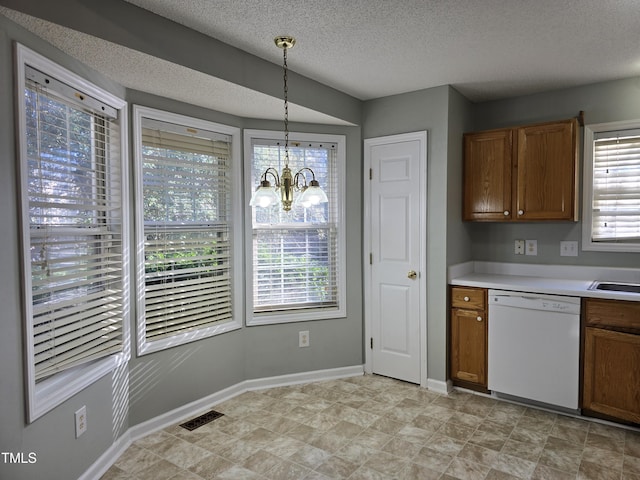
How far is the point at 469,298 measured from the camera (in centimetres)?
340

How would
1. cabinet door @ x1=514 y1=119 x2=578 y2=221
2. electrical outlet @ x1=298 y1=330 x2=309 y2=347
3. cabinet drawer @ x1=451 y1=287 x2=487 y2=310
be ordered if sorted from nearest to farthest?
cabinet door @ x1=514 y1=119 x2=578 y2=221 → cabinet drawer @ x1=451 y1=287 x2=487 y2=310 → electrical outlet @ x1=298 y1=330 x2=309 y2=347

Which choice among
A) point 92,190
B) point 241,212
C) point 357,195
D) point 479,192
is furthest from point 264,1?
point 479,192

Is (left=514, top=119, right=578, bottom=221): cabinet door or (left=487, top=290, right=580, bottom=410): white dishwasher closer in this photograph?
(left=487, top=290, right=580, bottom=410): white dishwasher

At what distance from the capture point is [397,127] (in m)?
3.67

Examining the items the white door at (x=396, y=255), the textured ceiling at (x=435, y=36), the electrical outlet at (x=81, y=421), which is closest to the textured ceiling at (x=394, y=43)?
the textured ceiling at (x=435, y=36)

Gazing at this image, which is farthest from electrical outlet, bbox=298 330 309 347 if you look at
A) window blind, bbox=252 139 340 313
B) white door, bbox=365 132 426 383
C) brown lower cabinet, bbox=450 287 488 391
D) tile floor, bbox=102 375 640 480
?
brown lower cabinet, bbox=450 287 488 391

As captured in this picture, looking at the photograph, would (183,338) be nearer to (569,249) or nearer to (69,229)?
(69,229)

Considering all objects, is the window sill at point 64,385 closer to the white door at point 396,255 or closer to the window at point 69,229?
the window at point 69,229

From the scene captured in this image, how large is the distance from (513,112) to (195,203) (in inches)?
110

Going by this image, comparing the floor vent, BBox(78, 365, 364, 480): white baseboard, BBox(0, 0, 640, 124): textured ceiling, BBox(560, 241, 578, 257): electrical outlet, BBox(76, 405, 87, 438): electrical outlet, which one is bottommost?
the floor vent

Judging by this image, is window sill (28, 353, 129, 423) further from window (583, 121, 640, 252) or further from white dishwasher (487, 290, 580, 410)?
window (583, 121, 640, 252)

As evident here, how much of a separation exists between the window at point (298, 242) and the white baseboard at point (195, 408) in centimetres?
51

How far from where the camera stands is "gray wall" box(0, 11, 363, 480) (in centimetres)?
178

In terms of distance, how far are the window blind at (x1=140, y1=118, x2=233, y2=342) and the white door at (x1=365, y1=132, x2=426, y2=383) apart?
50.7 inches
